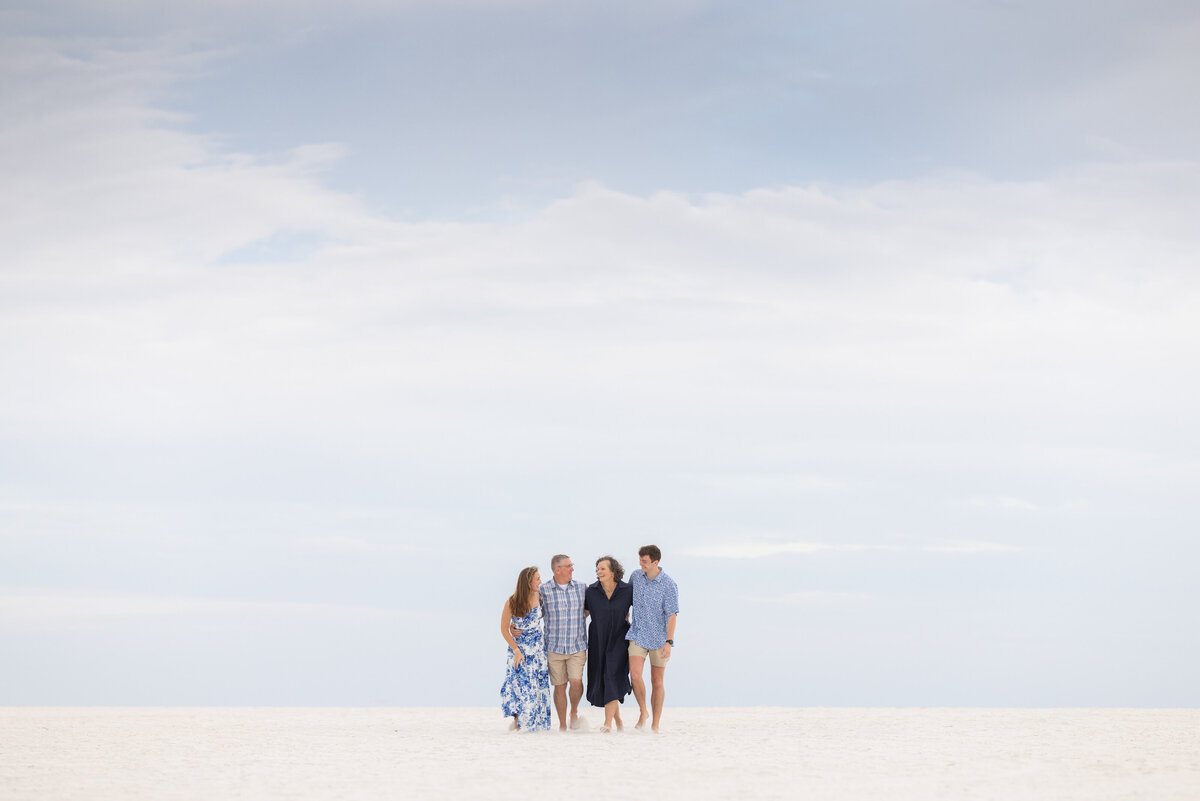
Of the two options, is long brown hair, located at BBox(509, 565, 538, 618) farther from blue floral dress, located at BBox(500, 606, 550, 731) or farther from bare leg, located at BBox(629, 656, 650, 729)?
bare leg, located at BBox(629, 656, 650, 729)

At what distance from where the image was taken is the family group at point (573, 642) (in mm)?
14844

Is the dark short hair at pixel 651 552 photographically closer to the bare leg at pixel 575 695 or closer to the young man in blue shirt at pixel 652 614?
the young man in blue shirt at pixel 652 614

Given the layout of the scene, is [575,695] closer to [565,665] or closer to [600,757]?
[565,665]

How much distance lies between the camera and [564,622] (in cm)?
1496

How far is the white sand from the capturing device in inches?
416

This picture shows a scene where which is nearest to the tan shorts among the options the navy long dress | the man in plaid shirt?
the man in plaid shirt

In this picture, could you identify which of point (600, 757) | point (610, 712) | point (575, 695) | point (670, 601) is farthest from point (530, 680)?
point (600, 757)

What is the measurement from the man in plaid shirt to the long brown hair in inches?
9.3

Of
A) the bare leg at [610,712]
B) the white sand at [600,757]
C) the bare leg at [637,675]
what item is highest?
the bare leg at [637,675]

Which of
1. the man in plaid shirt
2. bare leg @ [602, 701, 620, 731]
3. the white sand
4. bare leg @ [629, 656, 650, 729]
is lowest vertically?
the white sand

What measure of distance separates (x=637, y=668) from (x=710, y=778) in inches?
146

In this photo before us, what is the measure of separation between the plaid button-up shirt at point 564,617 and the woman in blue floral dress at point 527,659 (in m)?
0.12

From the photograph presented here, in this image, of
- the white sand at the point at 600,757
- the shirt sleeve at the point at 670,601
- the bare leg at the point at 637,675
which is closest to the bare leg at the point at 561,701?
the white sand at the point at 600,757

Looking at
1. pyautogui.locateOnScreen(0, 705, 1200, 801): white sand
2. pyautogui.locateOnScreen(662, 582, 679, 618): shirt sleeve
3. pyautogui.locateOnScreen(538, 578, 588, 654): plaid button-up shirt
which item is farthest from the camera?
pyautogui.locateOnScreen(538, 578, 588, 654): plaid button-up shirt
